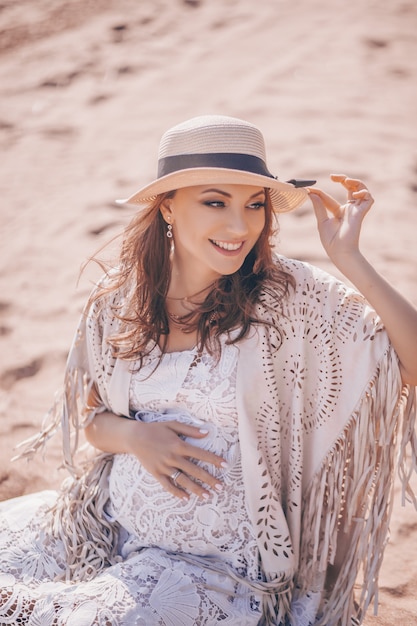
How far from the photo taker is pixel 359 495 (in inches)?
91.6

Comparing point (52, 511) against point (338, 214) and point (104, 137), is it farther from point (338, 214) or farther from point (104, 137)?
point (104, 137)

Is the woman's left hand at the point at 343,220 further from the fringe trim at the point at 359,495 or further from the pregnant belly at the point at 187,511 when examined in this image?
the pregnant belly at the point at 187,511

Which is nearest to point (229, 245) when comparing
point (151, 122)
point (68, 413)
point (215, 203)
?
→ point (215, 203)

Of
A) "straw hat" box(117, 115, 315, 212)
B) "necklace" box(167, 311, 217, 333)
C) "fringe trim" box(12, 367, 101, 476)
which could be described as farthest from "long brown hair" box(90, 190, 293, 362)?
"fringe trim" box(12, 367, 101, 476)

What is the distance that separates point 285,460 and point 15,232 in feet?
10.8

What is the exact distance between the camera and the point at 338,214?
7.48 ft

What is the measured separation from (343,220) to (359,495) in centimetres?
86

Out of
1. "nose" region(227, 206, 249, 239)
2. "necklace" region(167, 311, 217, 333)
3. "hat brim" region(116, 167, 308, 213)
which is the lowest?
"necklace" region(167, 311, 217, 333)

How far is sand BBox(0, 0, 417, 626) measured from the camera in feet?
13.0

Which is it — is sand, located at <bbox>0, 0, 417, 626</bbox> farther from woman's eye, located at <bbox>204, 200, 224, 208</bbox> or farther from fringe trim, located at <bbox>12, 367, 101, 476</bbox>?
woman's eye, located at <bbox>204, 200, 224, 208</bbox>

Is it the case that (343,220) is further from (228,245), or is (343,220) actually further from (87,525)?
(87,525)

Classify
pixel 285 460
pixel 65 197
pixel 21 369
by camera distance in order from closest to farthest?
pixel 285 460
pixel 21 369
pixel 65 197

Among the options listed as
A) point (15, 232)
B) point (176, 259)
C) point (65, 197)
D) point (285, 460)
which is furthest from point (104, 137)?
point (285, 460)

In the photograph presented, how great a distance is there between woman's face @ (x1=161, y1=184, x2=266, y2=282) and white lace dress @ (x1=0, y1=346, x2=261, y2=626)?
31 centimetres
